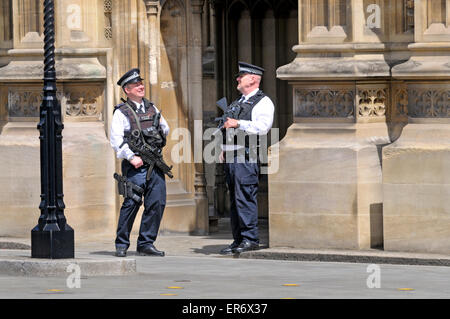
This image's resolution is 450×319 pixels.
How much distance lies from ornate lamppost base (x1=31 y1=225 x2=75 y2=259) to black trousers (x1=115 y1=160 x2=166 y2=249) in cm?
149

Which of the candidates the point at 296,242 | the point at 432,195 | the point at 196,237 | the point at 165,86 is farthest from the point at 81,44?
the point at 432,195

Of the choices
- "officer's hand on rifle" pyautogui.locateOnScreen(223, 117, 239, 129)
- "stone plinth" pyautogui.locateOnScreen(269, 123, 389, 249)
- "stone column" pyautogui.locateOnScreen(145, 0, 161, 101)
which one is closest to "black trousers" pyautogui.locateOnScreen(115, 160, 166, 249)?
"officer's hand on rifle" pyautogui.locateOnScreen(223, 117, 239, 129)

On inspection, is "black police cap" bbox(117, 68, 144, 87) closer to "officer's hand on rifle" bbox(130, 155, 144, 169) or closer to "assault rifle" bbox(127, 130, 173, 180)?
"assault rifle" bbox(127, 130, 173, 180)

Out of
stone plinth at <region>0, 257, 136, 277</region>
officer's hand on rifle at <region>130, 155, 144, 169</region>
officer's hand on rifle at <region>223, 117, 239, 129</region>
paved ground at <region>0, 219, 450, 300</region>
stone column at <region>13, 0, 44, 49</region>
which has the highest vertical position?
stone column at <region>13, 0, 44, 49</region>

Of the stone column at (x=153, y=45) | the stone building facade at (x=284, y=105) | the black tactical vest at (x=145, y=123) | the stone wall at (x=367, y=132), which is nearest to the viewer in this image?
the stone wall at (x=367, y=132)

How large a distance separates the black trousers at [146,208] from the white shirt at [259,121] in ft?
2.65

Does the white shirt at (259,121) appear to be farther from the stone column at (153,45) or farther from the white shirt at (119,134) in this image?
the stone column at (153,45)

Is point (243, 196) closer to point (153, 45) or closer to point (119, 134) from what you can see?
point (119, 134)

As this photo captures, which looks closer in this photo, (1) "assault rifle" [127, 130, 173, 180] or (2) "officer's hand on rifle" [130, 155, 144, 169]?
(2) "officer's hand on rifle" [130, 155, 144, 169]

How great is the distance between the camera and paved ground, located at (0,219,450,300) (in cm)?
1270

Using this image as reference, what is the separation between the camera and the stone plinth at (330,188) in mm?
15797

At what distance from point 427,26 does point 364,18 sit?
2.46 ft

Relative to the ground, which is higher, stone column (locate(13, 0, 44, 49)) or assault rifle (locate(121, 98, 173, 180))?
stone column (locate(13, 0, 44, 49))

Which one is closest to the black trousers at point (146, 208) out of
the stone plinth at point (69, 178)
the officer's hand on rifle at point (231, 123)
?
the officer's hand on rifle at point (231, 123)
